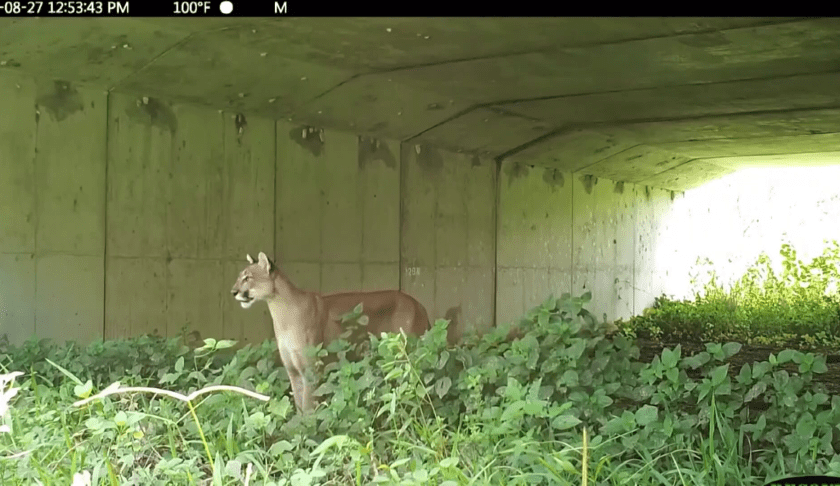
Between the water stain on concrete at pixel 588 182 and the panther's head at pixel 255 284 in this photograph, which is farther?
the water stain on concrete at pixel 588 182

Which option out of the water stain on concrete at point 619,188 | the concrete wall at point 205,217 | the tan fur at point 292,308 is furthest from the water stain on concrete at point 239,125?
the water stain on concrete at point 619,188

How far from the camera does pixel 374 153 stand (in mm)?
9141

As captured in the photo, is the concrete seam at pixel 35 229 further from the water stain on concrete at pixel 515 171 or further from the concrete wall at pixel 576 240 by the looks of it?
the water stain on concrete at pixel 515 171

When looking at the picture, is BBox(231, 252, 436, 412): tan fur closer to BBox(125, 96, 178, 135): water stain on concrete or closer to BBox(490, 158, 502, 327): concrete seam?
BBox(125, 96, 178, 135): water stain on concrete

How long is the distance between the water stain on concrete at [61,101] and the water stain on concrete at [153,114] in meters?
0.42

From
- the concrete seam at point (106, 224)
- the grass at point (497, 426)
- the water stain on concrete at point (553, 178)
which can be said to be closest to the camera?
the grass at point (497, 426)

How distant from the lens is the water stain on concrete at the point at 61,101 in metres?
6.29

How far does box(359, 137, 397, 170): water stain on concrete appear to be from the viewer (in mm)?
8966

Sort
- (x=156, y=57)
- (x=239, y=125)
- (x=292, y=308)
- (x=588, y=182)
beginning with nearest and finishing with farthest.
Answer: (x=292, y=308)
(x=156, y=57)
(x=239, y=125)
(x=588, y=182)

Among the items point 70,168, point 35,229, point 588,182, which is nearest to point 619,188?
point 588,182

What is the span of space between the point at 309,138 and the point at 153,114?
5.51 ft

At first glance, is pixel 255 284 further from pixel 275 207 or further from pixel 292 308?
pixel 275 207

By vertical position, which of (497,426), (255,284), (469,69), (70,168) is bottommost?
(497,426)

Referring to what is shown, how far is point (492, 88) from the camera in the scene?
8.02 m
